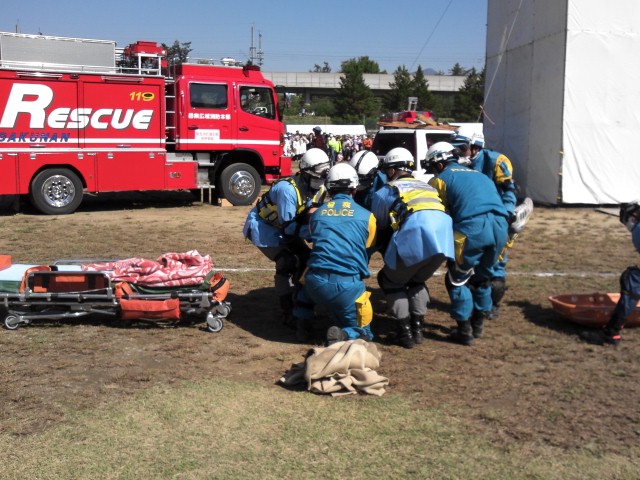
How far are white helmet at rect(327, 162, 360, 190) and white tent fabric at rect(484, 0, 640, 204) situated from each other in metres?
12.0

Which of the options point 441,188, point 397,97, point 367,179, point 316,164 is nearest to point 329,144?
point 367,179

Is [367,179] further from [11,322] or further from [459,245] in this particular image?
[11,322]

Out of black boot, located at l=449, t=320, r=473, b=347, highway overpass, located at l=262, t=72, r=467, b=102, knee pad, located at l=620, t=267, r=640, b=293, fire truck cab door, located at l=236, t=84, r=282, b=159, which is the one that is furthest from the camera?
highway overpass, located at l=262, t=72, r=467, b=102

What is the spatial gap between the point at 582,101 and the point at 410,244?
12413 mm

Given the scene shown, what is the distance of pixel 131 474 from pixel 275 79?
8212cm

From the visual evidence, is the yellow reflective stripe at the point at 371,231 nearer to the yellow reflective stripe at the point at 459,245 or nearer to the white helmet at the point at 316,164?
the yellow reflective stripe at the point at 459,245

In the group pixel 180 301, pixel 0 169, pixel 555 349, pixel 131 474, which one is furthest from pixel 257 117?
pixel 131 474

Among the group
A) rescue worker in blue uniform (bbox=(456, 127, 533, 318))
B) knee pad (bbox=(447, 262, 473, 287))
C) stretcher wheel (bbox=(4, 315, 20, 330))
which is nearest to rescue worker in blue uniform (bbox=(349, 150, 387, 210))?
knee pad (bbox=(447, 262, 473, 287))

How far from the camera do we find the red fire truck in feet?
47.1

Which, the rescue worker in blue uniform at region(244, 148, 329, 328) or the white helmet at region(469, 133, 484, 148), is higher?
the white helmet at region(469, 133, 484, 148)

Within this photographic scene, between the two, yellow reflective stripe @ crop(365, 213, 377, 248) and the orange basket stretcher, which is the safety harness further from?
the orange basket stretcher

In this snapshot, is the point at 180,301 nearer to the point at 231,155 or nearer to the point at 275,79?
the point at 231,155

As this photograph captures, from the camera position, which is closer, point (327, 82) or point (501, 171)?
point (501, 171)

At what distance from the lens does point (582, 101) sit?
16.5 metres
